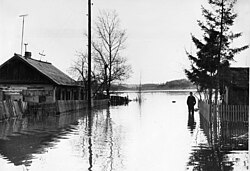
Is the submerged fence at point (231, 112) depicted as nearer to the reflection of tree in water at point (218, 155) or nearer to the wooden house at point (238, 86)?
the wooden house at point (238, 86)

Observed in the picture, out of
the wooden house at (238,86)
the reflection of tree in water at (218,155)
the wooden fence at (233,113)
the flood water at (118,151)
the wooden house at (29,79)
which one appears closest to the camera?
the reflection of tree in water at (218,155)

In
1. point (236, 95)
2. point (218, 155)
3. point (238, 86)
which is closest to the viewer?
point (218, 155)

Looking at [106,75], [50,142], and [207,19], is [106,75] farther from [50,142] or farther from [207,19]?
[50,142]

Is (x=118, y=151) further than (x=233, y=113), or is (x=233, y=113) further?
(x=233, y=113)

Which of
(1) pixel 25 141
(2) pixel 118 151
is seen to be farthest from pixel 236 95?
(2) pixel 118 151

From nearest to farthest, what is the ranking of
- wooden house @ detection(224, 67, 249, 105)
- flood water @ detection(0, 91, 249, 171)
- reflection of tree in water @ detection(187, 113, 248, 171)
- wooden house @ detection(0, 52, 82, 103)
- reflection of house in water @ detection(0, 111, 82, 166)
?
reflection of tree in water @ detection(187, 113, 248, 171) → flood water @ detection(0, 91, 249, 171) → reflection of house in water @ detection(0, 111, 82, 166) → wooden house @ detection(224, 67, 249, 105) → wooden house @ detection(0, 52, 82, 103)

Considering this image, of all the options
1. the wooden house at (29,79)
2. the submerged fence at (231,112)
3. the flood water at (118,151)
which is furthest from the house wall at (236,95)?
the wooden house at (29,79)

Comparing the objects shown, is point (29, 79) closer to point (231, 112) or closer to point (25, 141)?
point (231, 112)


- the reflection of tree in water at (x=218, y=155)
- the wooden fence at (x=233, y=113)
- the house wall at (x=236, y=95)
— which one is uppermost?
the house wall at (x=236, y=95)

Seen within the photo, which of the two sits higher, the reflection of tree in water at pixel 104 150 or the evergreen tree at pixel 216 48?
the evergreen tree at pixel 216 48

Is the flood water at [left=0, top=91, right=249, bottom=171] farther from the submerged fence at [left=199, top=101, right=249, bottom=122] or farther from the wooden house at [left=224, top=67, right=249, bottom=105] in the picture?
the wooden house at [left=224, top=67, right=249, bottom=105]

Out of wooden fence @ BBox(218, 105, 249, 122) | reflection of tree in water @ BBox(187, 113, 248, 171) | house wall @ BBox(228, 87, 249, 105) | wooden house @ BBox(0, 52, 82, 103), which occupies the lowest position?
reflection of tree in water @ BBox(187, 113, 248, 171)

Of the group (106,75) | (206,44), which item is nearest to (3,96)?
(206,44)

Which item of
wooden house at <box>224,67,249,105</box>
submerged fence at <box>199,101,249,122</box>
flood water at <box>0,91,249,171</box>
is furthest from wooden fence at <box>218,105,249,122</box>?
flood water at <box>0,91,249,171</box>
